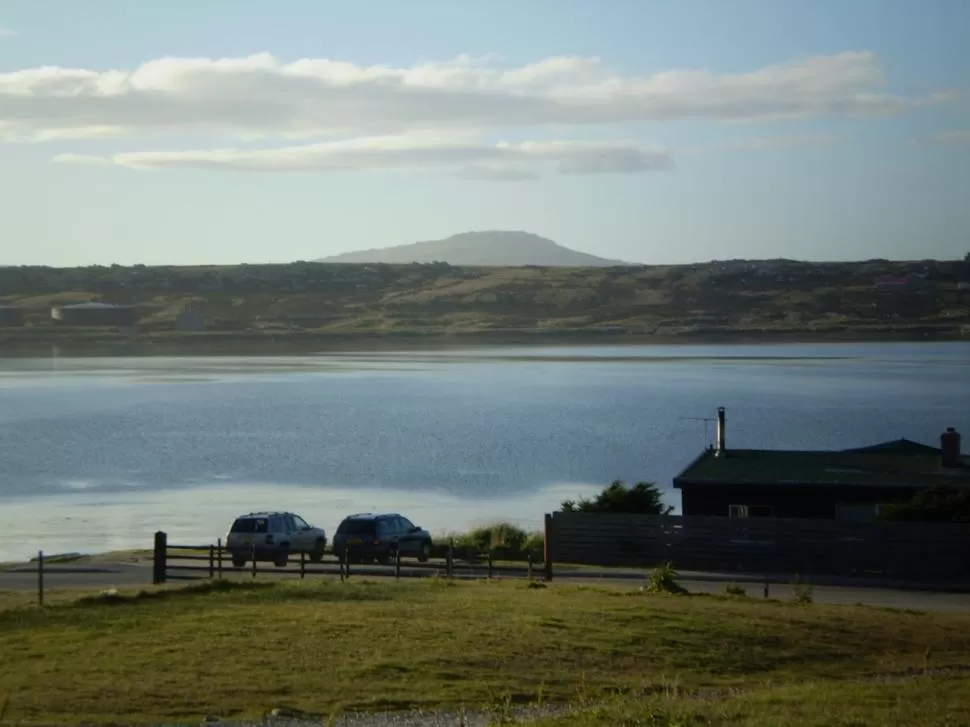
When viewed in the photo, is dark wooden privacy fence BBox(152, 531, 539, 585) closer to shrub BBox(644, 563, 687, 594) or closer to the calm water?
shrub BBox(644, 563, 687, 594)

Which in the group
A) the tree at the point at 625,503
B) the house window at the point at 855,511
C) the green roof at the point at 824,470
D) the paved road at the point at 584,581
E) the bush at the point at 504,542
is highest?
the green roof at the point at 824,470

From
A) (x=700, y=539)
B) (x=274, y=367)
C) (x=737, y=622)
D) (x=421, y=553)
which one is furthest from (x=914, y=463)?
(x=274, y=367)

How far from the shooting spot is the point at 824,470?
42.6 metres

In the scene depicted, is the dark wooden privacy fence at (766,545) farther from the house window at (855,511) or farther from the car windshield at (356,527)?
the car windshield at (356,527)

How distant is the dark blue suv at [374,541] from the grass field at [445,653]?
11048mm

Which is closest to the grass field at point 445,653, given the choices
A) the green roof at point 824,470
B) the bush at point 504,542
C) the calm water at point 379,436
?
the bush at point 504,542

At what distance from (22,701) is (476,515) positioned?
40.2m

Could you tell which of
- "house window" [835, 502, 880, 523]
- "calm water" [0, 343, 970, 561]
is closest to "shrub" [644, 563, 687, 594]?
"house window" [835, 502, 880, 523]

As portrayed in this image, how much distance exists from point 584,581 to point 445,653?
1359 centimetres

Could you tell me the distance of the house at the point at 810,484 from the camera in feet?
134

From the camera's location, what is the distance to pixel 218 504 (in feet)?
197

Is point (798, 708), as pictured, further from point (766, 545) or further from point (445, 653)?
point (766, 545)

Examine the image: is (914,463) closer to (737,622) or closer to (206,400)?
(737,622)

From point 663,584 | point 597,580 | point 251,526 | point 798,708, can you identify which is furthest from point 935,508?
point 798,708
